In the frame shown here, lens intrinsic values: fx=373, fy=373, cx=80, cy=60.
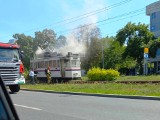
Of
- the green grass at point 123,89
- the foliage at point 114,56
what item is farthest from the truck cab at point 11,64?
the foliage at point 114,56

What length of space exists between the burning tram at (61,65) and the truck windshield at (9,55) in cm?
1689

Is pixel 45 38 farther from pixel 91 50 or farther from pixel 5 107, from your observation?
pixel 5 107

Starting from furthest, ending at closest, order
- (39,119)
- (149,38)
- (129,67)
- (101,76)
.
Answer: (129,67), (149,38), (101,76), (39,119)

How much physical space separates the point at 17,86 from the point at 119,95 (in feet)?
22.5

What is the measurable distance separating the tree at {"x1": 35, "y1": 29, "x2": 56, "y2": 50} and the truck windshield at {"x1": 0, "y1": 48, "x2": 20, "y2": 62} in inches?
3625

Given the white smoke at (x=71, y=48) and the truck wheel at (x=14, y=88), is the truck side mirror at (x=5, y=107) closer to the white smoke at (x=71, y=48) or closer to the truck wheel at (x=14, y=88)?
the truck wheel at (x=14, y=88)

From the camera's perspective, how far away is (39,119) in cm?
1101

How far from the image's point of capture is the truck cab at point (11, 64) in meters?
20.0

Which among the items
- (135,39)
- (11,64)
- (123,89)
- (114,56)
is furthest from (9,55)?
(114,56)

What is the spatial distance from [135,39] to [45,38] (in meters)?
47.7

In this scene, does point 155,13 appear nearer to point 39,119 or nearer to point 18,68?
point 18,68

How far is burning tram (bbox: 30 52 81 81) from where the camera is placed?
37844mm

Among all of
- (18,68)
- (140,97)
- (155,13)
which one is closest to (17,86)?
(18,68)

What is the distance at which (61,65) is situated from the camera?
38.0m
